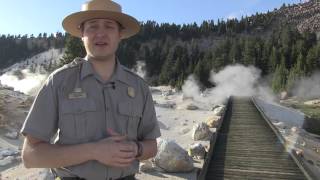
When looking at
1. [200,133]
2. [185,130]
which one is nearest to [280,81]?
[185,130]

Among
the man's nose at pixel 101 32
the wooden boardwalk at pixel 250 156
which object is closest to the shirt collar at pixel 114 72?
the man's nose at pixel 101 32

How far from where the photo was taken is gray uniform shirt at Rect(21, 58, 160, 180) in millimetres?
3578

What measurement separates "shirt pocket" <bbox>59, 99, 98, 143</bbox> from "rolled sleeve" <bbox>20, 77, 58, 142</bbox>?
0.21 feet

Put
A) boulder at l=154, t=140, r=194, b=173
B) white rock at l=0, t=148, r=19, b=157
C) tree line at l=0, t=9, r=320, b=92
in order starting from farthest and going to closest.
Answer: tree line at l=0, t=9, r=320, b=92, white rock at l=0, t=148, r=19, b=157, boulder at l=154, t=140, r=194, b=173

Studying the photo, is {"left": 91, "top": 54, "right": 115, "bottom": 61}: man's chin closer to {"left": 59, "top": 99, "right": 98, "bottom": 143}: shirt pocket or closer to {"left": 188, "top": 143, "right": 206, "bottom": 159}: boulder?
{"left": 59, "top": 99, "right": 98, "bottom": 143}: shirt pocket

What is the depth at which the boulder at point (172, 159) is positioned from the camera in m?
14.0

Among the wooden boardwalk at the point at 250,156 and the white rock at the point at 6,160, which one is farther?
the white rock at the point at 6,160

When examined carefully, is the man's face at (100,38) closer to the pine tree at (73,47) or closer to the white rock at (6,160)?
the white rock at (6,160)

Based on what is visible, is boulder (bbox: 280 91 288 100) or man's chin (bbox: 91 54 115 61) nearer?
man's chin (bbox: 91 54 115 61)

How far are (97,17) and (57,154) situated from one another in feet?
3.53

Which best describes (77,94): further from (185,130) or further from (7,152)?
(185,130)

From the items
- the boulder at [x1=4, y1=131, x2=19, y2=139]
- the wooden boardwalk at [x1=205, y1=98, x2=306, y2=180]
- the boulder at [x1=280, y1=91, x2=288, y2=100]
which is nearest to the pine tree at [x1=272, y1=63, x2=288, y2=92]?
the boulder at [x1=280, y1=91, x2=288, y2=100]

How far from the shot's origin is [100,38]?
12.4 feet

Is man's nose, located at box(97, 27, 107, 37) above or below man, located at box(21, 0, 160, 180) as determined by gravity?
above
